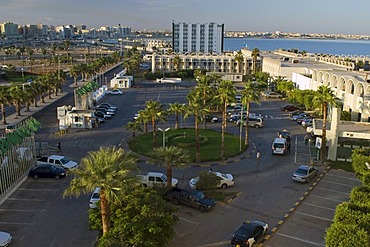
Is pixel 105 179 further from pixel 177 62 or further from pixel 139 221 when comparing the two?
pixel 177 62

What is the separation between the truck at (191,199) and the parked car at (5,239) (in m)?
10.7

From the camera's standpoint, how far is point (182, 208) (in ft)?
89.6

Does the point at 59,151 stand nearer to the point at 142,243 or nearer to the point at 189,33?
the point at 142,243

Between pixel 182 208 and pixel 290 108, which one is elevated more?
pixel 290 108

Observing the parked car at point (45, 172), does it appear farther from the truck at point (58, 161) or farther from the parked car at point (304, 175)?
the parked car at point (304, 175)

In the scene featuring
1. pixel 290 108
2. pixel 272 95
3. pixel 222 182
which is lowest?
pixel 222 182

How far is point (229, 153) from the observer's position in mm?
40625

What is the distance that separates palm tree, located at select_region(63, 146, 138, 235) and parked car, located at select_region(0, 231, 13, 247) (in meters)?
6.39

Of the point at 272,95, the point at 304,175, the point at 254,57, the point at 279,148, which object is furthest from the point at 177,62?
the point at 304,175

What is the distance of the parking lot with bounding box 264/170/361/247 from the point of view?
23.0m

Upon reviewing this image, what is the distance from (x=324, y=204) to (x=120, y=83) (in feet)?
243

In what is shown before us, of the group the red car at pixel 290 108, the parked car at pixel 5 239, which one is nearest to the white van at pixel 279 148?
the parked car at pixel 5 239

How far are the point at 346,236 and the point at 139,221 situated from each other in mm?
9775

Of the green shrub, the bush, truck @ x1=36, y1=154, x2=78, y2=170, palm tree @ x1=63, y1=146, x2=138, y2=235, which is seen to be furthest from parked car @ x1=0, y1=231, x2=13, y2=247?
the green shrub
